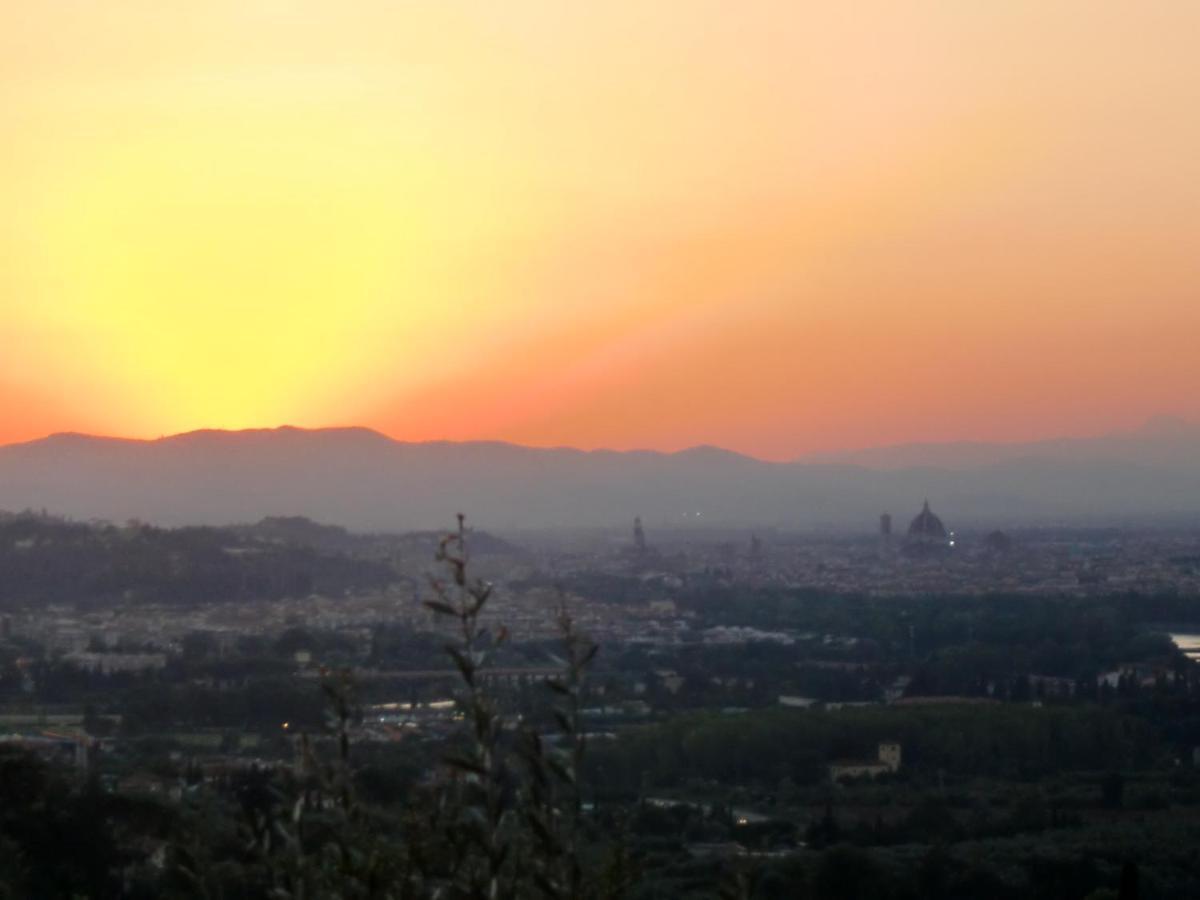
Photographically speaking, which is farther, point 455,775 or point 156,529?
point 156,529

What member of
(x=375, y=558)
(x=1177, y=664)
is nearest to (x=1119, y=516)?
(x=375, y=558)

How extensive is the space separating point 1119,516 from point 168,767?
3778 inches

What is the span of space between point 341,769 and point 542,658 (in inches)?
651

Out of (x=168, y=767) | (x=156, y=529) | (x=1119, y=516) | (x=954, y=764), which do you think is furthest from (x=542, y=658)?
(x=1119, y=516)

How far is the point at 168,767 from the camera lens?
1438 cm

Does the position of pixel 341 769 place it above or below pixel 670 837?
above

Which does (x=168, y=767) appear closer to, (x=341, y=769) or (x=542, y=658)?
(x=542, y=658)

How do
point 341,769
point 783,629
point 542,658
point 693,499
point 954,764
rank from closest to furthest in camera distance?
1. point 341,769
2. point 954,764
3. point 542,658
4. point 783,629
5. point 693,499

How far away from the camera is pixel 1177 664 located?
86.3 ft

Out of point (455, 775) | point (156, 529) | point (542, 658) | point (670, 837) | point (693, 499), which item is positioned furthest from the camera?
point (693, 499)

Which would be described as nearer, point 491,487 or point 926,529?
point 926,529

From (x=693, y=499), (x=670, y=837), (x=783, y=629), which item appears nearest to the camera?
(x=670, y=837)

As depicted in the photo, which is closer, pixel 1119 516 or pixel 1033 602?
pixel 1033 602

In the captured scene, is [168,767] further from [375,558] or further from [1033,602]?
[375,558]
